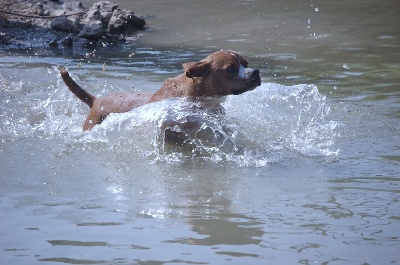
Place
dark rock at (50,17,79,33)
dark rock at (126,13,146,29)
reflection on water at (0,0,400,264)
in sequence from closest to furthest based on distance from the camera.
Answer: reflection on water at (0,0,400,264) → dark rock at (50,17,79,33) → dark rock at (126,13,146,29)

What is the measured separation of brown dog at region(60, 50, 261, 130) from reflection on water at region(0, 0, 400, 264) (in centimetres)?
18

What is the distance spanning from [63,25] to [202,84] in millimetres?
6839

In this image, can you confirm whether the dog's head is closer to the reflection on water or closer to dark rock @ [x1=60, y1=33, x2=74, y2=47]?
the reflection on water

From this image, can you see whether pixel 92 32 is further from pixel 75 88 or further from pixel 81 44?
pixel 75 88

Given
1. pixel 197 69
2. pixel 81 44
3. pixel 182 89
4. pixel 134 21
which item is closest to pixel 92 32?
pixel 81 44

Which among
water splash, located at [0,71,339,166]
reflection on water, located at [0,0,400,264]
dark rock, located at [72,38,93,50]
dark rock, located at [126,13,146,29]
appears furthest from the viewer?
dark rock, located at [126,13,146,29]

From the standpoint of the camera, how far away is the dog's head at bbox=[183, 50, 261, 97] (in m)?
7.43

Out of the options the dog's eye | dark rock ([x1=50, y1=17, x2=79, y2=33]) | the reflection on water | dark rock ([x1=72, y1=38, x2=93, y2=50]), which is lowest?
the reflection on water

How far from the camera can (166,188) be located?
5977 mm

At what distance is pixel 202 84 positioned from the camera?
7.58 meters

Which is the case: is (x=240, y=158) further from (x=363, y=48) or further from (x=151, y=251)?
(x=363, y=48)

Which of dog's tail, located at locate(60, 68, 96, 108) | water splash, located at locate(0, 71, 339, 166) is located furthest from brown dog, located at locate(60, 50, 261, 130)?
water splash, located at locate(0, 71, 339, 166)

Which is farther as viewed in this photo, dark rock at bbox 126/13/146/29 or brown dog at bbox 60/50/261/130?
dark rock at bbox 126/13/146/29

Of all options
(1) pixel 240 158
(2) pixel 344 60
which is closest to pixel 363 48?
(2) pixel 344 60
